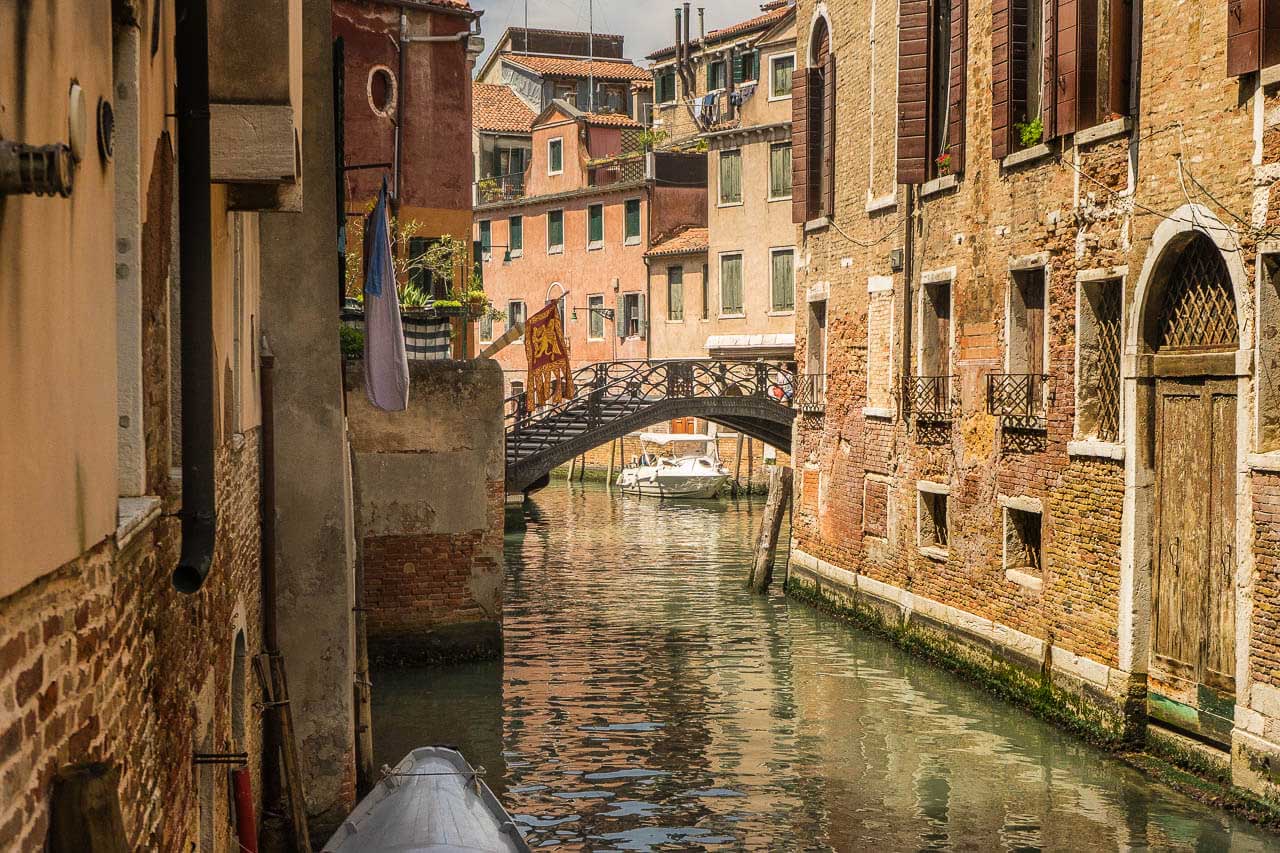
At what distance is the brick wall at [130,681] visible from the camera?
265 cm

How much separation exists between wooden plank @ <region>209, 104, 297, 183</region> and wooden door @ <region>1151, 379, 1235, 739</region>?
6.60 meters

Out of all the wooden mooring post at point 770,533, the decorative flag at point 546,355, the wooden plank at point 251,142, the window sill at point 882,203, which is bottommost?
the wooden mooring post at point 770,533

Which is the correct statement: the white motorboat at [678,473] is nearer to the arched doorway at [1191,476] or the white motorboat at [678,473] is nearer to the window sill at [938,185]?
the window sill at [938,185]

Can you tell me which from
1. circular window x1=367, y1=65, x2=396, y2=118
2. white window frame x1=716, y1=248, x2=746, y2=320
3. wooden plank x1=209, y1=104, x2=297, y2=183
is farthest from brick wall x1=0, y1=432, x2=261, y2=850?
white window frame x1=716, y1=248, x2=746, y2=320

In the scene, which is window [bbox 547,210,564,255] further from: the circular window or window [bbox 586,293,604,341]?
the circular window

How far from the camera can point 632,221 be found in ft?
134

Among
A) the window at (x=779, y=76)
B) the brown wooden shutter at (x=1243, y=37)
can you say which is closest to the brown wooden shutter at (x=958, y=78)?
the brown wooden shutter at (x=1243, y=37)

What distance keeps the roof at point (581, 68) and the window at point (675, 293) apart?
10348mm

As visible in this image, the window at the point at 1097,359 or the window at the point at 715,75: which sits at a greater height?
the window at the point at 715,75

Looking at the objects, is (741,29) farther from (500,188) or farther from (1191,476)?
(1191,476)

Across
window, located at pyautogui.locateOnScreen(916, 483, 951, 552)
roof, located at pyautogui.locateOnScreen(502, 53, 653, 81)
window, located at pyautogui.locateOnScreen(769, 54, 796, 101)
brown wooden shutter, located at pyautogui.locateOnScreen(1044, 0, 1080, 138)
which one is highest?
roof, located at pyautogui.locateOnScreen(502, 53, 653, 81)

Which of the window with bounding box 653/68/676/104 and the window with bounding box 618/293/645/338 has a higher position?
the window with bounding box 653/68/676/104

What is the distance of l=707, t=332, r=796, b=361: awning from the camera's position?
35594 millimetres

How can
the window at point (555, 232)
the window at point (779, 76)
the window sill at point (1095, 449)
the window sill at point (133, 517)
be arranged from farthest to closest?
the window at point (555, 232) < the window at point (779, 76) < the window sill at point (1095, 449) < the window sill at point (133, 517)
